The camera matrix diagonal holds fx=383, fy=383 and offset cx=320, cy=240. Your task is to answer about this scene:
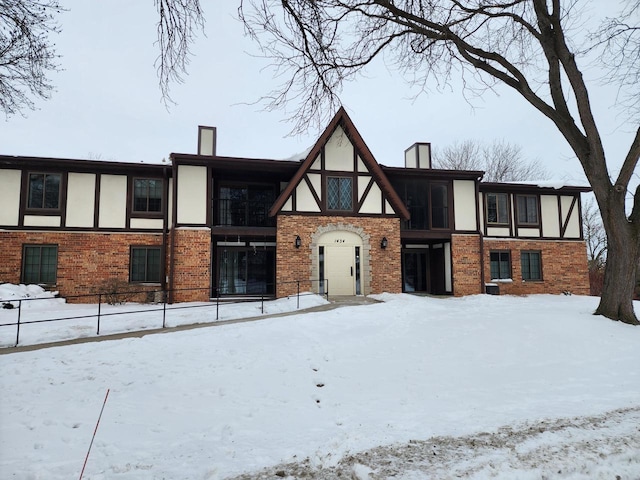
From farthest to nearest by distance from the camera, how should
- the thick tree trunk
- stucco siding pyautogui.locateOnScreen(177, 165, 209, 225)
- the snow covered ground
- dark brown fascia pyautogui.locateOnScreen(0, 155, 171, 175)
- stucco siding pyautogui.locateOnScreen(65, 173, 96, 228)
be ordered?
stucco siding pyautogui.locateOnScreen(65, 173, 96, 228)
stucco siding pyautogui.locateOnScreen(177, 165, 209, 225)
dark brown fascia pyautogui.locateOnScreen(0, 155, 171, 175)
the thick tree trunk
the snow covered ground

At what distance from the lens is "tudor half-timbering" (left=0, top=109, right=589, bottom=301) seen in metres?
14.5

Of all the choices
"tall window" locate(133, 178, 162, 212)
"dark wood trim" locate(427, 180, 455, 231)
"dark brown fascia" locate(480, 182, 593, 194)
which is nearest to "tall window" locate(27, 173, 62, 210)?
"tall window" locate(133, 178, 162, 212)

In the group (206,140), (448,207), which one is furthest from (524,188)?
(206,140)

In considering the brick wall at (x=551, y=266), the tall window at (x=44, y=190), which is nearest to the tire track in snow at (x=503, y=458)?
the brick wall at (x=551, y=266)

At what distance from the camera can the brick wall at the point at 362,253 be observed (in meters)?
14.7

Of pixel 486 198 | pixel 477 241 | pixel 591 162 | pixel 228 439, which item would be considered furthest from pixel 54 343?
pixel 486 198

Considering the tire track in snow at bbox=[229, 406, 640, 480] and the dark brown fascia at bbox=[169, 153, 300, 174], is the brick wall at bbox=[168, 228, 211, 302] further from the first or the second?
the tire track in snow at bbox=[229, 406, 640, 480]

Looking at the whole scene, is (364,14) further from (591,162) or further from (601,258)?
(601,258)

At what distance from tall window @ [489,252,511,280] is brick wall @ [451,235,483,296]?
6.47 feet

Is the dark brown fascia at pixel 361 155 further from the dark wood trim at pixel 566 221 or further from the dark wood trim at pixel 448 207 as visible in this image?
the dark wood trim at pixel 566 221

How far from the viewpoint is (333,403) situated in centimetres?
540

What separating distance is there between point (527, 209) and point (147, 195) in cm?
1778

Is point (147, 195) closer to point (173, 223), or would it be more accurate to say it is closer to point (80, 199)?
point (173, 223)

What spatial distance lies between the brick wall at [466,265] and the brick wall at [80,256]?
12681 mm
